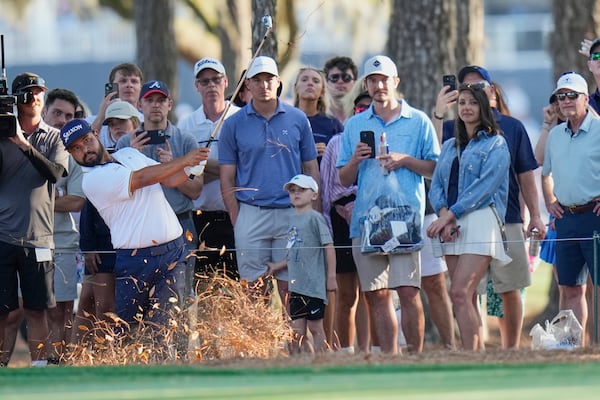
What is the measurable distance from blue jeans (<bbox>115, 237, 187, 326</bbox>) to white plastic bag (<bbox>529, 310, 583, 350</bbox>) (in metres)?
2.76

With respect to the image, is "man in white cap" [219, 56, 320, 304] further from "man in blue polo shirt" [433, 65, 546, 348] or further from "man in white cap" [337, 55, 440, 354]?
"man in blue polo shirt" [433, 65, 546, 348]

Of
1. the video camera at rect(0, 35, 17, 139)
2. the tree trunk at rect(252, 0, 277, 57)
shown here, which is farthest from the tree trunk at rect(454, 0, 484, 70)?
the video camera at rect(0, 35, 17, 139)

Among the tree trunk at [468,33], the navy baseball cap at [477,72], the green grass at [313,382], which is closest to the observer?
the green grass at [313,382]

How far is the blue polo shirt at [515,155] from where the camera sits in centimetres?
1126

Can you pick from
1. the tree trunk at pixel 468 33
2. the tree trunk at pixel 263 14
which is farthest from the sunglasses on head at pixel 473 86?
the tree trunk at pixel 468 33

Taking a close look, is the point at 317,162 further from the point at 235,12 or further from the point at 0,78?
the point at 235,12

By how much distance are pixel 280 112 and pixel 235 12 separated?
14832 mm

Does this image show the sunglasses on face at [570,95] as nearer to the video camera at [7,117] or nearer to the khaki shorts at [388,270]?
the khaki shorts at [388,270]

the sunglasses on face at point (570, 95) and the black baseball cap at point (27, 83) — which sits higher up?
the black baseball cap at point (27, 83)

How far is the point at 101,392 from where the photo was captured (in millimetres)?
7898

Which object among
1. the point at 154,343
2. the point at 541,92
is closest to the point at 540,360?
the point at 154,343

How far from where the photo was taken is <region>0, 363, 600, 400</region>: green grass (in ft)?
25.1

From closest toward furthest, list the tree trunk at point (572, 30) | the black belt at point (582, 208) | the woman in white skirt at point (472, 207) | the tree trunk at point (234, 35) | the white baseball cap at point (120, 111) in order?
the woman in white skirt at point (472, 207) → the black belt at point (582, 208) → the white baseball cap at point (120, 111) → the tree trunk at point (572, 30) → the tree trunk at point (234, 35)

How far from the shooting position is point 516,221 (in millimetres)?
11273
